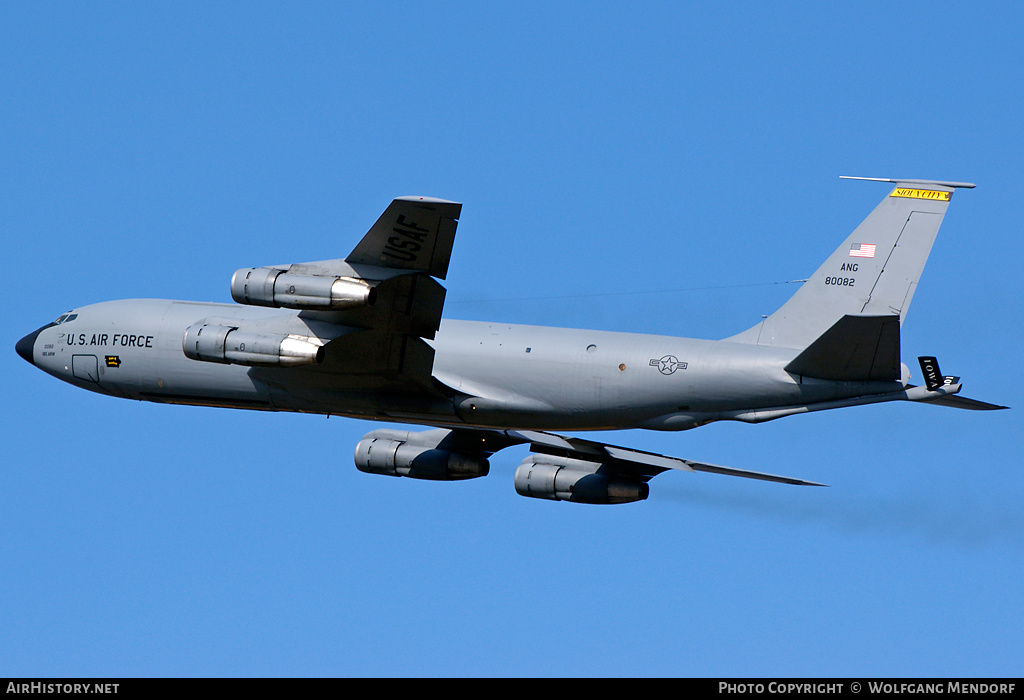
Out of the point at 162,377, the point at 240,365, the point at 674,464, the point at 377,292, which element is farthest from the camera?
the point at 674,464

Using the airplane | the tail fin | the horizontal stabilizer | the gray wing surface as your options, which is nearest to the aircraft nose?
the airplane

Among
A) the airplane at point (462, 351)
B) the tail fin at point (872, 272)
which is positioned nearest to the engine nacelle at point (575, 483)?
the airplane at point (462, 351)

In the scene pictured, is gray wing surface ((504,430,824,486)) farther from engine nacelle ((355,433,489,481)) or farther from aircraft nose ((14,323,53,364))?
aircraft nose ((14,323,53,364))

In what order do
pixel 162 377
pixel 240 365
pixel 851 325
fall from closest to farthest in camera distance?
pixel 851 325 < pixel 240 365 < pixel 162 377

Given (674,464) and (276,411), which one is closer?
(276,411)

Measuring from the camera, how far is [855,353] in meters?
25.7

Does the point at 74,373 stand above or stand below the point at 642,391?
above

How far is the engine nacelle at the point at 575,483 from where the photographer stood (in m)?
35.8

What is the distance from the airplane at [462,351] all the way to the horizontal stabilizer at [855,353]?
34mm

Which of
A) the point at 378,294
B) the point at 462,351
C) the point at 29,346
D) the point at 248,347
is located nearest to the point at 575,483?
the point at 462,351

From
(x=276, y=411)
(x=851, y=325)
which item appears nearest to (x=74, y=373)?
(x=276, y=411)

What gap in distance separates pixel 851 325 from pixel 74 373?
19.6 meters

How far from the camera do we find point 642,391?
28.8 m

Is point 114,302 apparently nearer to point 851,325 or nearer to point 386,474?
point 386,474
